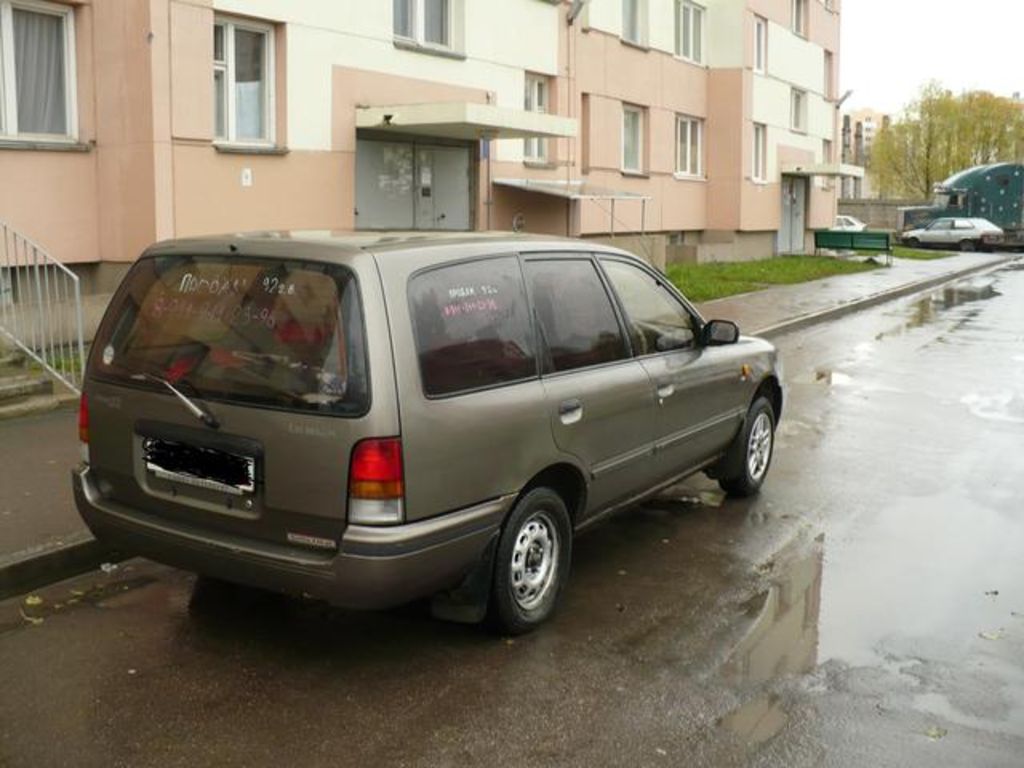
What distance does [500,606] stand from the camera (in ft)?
15.9

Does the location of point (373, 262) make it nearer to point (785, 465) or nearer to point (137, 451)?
point (137, 451)

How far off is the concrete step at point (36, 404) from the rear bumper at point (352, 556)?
4.51 metres

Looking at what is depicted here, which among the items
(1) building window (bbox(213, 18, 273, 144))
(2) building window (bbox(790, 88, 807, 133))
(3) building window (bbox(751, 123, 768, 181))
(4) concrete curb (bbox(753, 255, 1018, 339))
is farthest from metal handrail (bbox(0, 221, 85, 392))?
(2) building window (bbox(790, 88, 807, 133))

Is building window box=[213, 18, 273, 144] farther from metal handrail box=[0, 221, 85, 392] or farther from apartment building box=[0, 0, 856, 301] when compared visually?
metal handrail box=[0, 221, 85, 392]

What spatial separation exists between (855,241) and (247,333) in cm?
3104

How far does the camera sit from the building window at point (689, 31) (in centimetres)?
2783

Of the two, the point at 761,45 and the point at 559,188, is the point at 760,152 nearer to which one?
the point at 761,45

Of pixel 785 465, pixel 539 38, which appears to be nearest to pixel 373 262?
pixel 785 465

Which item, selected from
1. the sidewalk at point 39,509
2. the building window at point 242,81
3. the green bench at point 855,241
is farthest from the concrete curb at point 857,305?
the sidewalk at point 39,509

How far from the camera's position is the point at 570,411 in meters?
5.21

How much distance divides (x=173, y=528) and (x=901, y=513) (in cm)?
446

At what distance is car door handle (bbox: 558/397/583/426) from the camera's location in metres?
5.14

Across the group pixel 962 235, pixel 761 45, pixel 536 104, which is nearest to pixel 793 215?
pixel 761 45

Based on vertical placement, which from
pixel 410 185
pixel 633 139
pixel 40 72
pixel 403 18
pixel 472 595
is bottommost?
pixel 472 595
